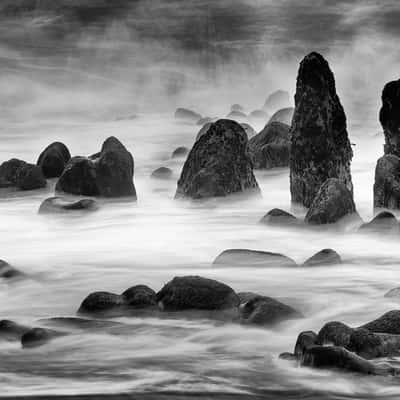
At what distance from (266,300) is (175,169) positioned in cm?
1756

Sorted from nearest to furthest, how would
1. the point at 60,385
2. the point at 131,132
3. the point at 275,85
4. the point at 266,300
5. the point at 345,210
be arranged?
the point at 60,385
the point at 266,300
the point at 345,210
the point at 131,132
the point at 275,85

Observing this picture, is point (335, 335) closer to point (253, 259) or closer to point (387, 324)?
point (387, 324)

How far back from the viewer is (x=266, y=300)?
Result: 1264 centimetres

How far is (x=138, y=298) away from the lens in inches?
512

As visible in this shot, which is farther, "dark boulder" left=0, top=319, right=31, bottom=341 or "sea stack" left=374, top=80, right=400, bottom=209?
"sea stack" left=374, top=80, right=400, bottom=209

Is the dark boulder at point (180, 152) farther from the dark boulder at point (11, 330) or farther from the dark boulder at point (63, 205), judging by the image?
the dark boulder at point (11, 330)

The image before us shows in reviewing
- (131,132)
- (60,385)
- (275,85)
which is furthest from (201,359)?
(275,85)

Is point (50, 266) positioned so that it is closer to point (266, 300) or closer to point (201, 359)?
point (266, 300)

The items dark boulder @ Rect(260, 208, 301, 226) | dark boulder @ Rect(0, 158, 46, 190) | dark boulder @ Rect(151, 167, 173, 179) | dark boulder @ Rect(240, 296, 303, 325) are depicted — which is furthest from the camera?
dark boulder @ Rect(151, 167, 173, 179)

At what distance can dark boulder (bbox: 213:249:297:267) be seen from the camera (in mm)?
15453

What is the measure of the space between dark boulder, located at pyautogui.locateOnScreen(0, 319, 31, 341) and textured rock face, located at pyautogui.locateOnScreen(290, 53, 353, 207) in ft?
33.1

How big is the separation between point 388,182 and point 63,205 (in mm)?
5558

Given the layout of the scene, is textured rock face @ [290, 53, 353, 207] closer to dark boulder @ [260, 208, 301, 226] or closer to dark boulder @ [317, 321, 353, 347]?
dark boulder @ [260, 208, 301, 226]

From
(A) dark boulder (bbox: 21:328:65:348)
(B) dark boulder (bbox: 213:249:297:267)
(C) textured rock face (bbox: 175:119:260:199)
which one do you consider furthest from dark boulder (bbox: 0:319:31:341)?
(C) textured rock face (bbox: 175:119:260:199)
